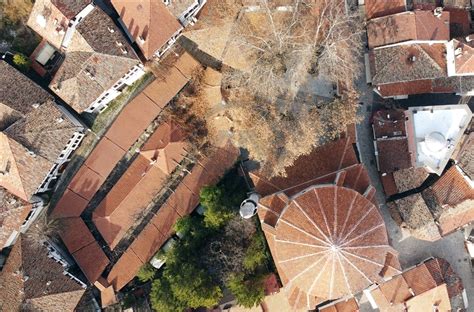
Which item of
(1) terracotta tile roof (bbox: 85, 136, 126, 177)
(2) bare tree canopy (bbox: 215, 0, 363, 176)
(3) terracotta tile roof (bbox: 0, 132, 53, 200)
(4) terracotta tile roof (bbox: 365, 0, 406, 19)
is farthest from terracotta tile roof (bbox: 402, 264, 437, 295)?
(3) terracotta tile roof (bbox: 0, 132, 53, 200)

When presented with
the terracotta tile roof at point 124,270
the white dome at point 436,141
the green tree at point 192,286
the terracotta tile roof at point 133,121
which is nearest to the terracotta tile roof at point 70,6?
the terracotta tile roof at point 133,121

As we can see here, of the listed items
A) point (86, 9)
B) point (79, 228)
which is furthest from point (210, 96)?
point (79, 228)

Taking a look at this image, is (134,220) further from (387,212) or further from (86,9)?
(387,212)

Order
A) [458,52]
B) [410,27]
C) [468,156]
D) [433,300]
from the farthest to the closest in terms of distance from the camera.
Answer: [468,156], [433,300], [410,27], [458,52]

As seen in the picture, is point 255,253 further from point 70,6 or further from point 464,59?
point 70,6

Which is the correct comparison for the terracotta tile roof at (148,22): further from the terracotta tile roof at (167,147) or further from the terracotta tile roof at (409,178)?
the terracotta tile roof at (409,178)

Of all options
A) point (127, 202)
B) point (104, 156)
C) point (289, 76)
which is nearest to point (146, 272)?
point (127, 202)
